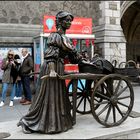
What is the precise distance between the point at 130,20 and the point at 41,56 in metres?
12.8

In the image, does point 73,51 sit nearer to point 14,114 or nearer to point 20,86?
point 14,114

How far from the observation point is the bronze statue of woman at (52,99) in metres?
4.72

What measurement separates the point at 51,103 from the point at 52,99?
Result: 2.6 inches

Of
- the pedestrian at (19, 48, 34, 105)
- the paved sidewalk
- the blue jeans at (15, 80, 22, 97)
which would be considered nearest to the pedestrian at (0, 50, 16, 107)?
the pedestrian at (19, 48, 34, 105)

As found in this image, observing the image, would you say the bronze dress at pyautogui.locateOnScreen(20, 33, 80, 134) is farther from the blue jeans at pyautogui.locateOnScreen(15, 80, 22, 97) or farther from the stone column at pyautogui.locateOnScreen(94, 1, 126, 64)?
the stone column at pyautogui.locateOnScreen(94, 1, 126, 64)

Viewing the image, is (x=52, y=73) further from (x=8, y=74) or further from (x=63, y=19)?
(x=8, y=74)

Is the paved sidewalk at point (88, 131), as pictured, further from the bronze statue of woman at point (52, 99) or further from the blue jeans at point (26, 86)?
the blue jeans at point (26, 86)

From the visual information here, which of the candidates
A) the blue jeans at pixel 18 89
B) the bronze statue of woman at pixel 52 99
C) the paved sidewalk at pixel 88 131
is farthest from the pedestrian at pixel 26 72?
the bronze statue of woman at pixel 52 99

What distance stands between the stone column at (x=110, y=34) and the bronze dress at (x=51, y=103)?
247 inches

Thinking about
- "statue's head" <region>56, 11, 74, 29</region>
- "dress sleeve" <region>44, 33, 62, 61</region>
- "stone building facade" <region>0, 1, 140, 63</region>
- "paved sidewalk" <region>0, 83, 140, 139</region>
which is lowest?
"paved sidewalk" <region>0, 83, 140, 139</region>

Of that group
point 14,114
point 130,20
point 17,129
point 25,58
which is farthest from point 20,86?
point 130,20

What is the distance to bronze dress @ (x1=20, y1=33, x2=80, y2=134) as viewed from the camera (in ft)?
15.5

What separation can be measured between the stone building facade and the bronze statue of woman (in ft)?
17.2

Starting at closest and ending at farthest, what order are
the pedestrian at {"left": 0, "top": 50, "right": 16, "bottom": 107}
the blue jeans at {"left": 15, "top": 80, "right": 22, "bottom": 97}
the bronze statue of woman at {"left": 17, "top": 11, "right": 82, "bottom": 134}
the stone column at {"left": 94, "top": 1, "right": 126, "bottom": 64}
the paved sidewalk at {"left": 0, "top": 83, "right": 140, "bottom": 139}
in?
the paved sidewalk at {"left": 0, "top": 83, "right": 140, "bottom": 139}, the bronze statue of woman at {"left": 17, "top": 11, "right": 82, "bottom": 134}, the pedestrian at {"left": 0, "top": 50, "right": 16, "bottom": 107}, the blue jeans at {"left": 15, "top": 80, "right": 22, "bottom": 97}, the stone column at {"left": 94, "top": 1, "right": 126, "bottom": 64}
